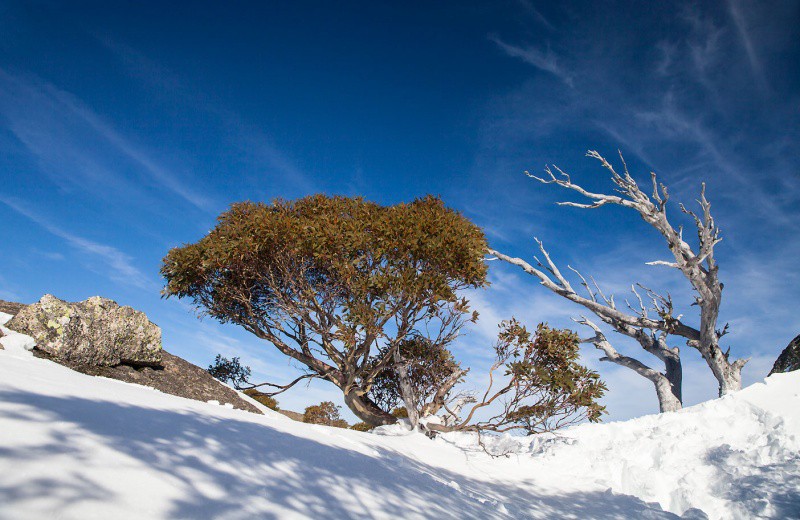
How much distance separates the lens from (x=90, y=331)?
827 cm

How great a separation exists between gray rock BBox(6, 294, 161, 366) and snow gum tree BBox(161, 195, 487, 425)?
219 centimetres

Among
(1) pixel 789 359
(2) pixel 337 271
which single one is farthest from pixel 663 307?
(2) pixel 337 271

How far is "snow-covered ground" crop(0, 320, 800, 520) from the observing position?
2357 mm

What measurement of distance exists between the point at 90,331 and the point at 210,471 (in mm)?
7006

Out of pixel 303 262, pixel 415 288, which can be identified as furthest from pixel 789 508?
pixel 303 262

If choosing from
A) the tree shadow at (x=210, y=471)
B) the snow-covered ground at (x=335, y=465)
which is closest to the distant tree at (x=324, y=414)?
the snow-covered ground at (x=335, y=465)

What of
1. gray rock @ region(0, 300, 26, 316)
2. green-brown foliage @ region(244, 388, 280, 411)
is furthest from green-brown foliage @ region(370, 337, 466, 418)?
gray rock @ region(0, 300, 26, 316)

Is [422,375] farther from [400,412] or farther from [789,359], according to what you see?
[789,359]

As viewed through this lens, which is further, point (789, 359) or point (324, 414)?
point (324, 414)

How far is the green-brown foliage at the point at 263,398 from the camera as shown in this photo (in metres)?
13.4

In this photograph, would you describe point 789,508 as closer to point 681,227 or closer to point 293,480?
point 293,480

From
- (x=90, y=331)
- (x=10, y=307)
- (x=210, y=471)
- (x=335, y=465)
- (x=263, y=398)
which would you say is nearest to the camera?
(x=210, y=471)

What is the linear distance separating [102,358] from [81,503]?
7555mm

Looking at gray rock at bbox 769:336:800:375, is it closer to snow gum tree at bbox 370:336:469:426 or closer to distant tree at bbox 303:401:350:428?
snow gum tree at bbox 370:336:469:426
